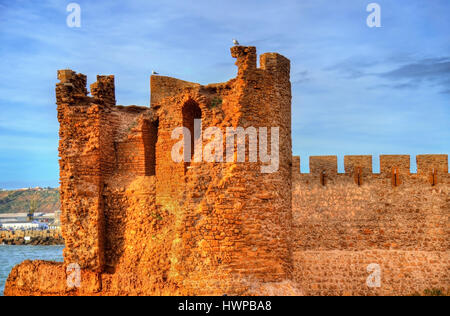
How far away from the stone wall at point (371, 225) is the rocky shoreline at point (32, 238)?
58.4 m

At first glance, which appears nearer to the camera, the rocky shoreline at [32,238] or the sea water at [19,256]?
the sea water at [19,256]

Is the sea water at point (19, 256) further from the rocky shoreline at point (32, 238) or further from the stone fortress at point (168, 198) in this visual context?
the stone fortress at point (168, 198)

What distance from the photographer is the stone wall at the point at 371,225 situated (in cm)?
2183

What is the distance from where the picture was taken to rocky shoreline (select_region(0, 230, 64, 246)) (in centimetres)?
7906

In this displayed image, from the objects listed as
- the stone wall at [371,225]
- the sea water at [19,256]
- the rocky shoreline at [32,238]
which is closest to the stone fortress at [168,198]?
the stone wall at [371,225]

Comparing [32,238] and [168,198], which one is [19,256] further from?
[168,198]

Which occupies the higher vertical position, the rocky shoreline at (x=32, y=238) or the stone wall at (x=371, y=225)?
the stone wall at (x=371, y=225)

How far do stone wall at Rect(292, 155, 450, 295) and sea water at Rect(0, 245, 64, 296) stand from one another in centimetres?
2743

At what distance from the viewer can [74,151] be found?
11.5 m

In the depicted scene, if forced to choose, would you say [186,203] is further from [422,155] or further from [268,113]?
[422,155]

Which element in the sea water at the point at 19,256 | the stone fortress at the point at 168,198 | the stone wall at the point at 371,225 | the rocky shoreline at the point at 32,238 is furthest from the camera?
the rocky shoreline at the point at 32,238

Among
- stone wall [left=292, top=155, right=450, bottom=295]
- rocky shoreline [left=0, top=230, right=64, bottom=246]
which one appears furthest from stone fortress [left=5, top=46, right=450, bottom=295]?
rocky shoreline [left=0, top=230, right=64, bottom=246]

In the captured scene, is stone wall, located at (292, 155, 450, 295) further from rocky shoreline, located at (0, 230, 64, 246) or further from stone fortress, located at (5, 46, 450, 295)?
rocky shoreline, located at (0, 230, 64, 246)
